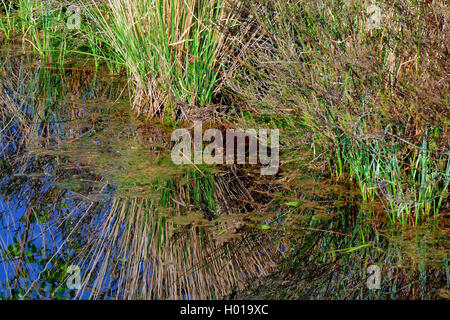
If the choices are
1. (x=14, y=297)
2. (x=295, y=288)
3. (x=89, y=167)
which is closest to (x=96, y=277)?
(x=14, y=297)

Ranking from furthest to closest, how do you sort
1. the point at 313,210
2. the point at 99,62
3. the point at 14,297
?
the point at 99,62 → the point at 313,210 → the point at 14,297

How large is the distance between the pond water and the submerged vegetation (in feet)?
0.04

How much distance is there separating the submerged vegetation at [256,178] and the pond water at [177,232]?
1 centimetres

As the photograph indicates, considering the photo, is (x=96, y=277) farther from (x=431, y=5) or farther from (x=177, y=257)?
(x=431, y=5)

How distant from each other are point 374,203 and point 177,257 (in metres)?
1.28

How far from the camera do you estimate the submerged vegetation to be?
301cm

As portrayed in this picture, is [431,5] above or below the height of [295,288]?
above

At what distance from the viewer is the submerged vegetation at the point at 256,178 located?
3008 millimetres

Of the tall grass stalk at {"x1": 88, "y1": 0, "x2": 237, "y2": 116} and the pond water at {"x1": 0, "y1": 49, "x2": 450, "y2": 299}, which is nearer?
the pond water at {"x1": 0, "y1": 49, "x2": 450, "y2": 299}

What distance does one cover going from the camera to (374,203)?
3.64m

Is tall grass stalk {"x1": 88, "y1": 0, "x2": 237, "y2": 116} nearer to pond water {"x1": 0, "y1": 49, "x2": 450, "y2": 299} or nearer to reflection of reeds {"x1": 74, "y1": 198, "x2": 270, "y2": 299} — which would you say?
pond water {"x1": 0, "y1": 49, "x2": 450, "y2": 299}

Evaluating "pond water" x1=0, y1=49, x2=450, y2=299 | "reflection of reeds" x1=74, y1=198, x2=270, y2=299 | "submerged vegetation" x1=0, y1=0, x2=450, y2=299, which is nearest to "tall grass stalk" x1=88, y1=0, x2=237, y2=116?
"submerged vegetation" x1=0, y1=0, x2=450, y2=299

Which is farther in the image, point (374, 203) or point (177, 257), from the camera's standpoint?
point (374, 203)

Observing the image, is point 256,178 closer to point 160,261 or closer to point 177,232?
point 177,232
